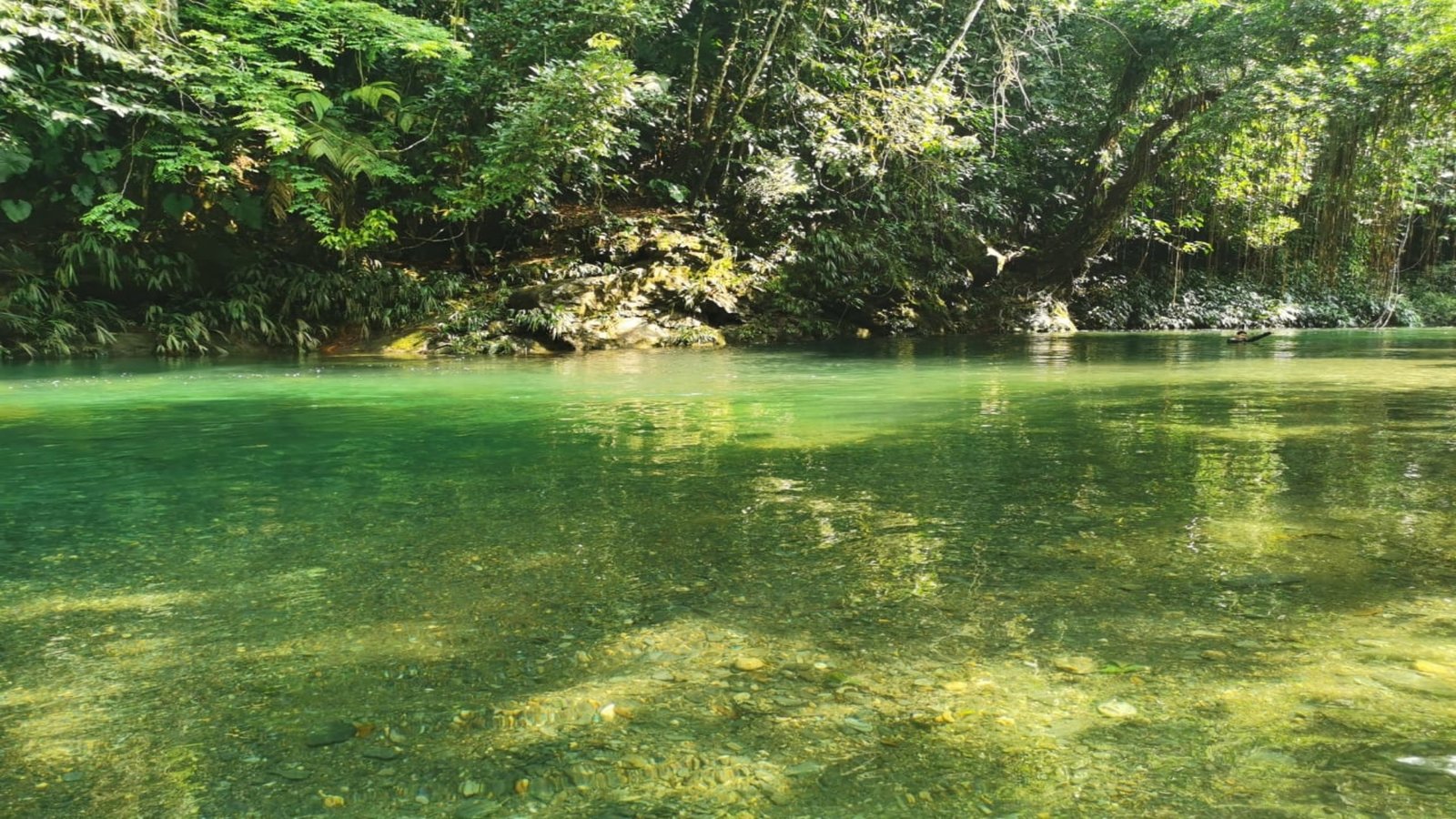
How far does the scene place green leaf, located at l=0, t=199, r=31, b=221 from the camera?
38.9 ft

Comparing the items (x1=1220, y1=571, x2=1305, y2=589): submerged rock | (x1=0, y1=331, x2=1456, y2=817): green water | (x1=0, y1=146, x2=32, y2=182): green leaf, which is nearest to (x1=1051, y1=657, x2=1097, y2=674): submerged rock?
(x1=0, y1=331, x2=1456, y2=817): green water

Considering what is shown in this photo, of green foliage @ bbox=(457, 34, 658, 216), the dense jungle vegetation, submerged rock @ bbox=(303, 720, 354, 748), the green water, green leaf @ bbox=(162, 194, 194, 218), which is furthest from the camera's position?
green leaf @ bbox=(162, 194, 194, 218)

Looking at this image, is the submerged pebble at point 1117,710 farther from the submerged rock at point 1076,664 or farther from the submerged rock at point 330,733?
the submerged rock at point 330,733

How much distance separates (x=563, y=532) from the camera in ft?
9.87

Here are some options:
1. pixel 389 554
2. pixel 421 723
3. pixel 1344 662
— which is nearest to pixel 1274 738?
pixel 1344 662

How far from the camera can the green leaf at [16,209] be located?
11.8m

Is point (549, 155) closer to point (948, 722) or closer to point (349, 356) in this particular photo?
point (349, 356)

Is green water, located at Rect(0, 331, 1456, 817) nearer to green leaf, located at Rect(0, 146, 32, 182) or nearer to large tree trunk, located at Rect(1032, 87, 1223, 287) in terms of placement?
green leaf, located at Rect(0, 146, 32, 182)

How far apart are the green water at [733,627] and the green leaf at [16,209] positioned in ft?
30.9

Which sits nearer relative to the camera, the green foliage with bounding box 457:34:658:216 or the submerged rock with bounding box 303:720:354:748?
the submerged rock with bounding box 303:720:354:748

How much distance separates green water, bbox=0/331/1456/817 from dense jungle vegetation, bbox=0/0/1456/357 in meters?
8.84

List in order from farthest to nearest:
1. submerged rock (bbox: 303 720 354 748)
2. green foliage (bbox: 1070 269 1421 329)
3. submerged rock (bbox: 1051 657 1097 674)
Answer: green foliage (bbox: 1070 269 1421 329) < submerged rock (bbox: 1051 657 1097 674) < submerged rock (bbox: 303 720 354 748)

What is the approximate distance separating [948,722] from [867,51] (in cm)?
1510

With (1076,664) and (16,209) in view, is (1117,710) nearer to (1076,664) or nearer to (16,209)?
(1076,664)
